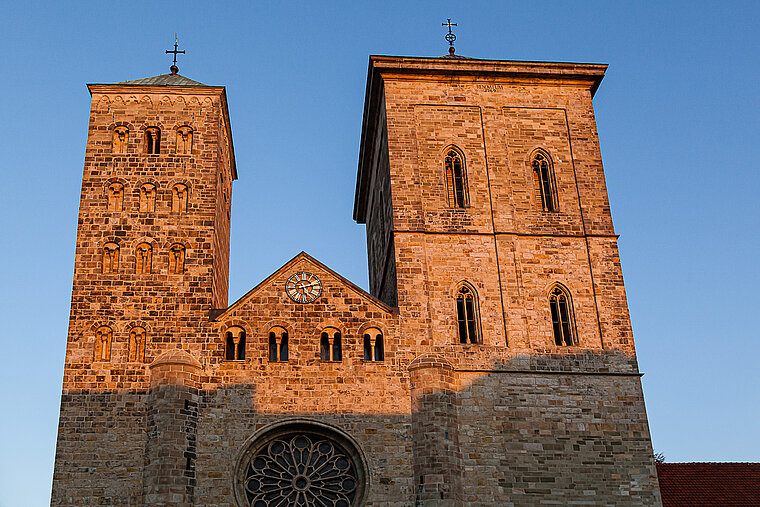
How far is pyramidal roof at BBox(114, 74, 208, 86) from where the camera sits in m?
28.7

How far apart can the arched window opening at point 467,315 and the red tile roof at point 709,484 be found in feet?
27.1

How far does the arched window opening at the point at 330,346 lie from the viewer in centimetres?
2478

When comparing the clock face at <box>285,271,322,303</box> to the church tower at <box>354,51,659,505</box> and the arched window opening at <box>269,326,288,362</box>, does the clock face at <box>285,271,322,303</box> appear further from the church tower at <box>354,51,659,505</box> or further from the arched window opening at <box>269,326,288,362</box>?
the church tower at <box>354,51,659,505</box>

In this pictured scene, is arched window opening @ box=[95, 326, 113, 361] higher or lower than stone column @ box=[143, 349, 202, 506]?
higher

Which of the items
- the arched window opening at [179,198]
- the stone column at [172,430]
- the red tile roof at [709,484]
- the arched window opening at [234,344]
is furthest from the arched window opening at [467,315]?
the arched window opening at [179,198]

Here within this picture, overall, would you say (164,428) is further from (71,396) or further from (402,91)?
(402,91)

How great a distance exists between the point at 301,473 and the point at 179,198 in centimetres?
902

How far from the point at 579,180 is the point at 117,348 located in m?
14.5

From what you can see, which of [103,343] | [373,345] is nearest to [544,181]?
[373,345]

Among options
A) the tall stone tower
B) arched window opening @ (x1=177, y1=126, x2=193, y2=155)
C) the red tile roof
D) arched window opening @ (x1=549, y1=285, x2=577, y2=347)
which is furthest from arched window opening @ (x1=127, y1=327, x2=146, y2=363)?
the red tile roof

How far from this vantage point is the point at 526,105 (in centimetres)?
2930

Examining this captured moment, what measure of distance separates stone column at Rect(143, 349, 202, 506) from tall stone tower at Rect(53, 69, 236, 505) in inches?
1.3

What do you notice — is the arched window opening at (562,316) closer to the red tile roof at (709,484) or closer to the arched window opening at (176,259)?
the red tile roof at (709,484)

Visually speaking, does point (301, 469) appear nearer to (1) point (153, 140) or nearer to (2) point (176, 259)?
(2) point (176, 259)
